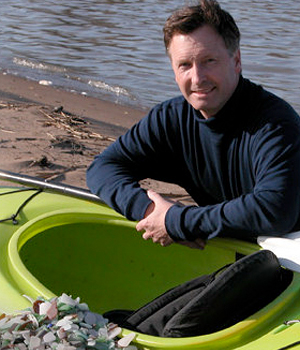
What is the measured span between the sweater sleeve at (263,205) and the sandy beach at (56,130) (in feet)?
6.69

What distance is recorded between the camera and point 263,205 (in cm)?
239

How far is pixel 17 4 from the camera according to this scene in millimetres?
11586

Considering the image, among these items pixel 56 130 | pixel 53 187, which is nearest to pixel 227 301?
pixel 53 187

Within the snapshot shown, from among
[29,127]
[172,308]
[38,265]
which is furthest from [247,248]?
[29,127]

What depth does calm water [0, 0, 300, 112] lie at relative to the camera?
7.50 m

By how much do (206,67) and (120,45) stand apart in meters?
6.67

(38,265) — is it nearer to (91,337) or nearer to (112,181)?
(112,181)

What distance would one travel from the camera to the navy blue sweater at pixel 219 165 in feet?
7.95

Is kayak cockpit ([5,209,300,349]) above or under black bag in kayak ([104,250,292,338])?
under

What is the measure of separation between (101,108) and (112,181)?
4.03m

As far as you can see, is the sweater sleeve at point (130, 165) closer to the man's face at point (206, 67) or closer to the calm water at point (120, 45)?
the man's face at point (206, 67)

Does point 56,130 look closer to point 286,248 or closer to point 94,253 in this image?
point 94,253

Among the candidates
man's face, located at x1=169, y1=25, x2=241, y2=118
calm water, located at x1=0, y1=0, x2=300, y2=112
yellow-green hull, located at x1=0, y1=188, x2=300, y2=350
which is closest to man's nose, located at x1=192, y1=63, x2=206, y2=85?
man's face, located at x1=169, y1=25, x2=241, y2=118

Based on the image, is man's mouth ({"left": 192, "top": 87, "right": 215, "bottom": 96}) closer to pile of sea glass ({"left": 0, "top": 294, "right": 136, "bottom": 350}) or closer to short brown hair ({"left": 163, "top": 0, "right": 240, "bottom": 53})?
short brown hair ({"left": 163, "top": 0, "right": 240, "bottom": 53})
